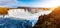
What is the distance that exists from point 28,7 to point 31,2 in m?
0.08

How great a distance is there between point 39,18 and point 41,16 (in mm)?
36

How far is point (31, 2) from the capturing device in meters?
1.71

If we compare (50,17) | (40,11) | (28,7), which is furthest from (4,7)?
(50,17)

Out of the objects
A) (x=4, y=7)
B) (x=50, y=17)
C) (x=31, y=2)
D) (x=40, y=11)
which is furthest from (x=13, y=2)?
(x=50, y=17)

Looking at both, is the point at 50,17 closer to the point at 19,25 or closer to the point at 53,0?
the point at 53,0

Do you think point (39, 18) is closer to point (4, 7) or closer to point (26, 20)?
point (26, 20)

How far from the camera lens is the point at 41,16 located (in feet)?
5.37

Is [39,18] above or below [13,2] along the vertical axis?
below

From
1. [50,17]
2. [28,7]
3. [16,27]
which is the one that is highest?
[28,7]

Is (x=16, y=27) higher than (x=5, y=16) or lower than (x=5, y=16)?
lower

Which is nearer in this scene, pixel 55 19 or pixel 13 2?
pixel 55 19

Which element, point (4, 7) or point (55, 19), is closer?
point (55, 19)

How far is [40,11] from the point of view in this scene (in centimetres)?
168

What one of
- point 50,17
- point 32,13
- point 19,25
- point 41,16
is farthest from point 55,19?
point 19,25
